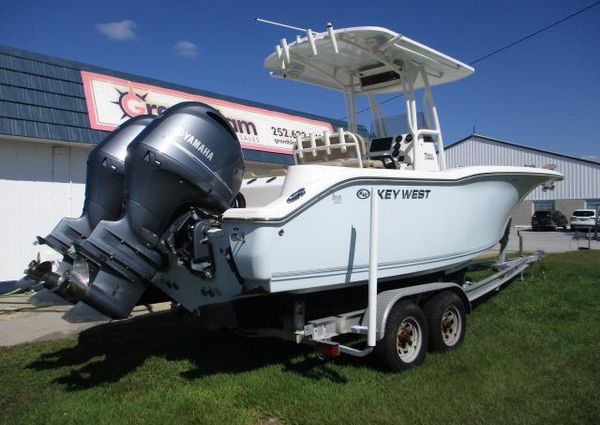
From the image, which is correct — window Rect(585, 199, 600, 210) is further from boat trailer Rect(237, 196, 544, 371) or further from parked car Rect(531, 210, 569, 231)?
boat trailer Rect(237, 196, 544, 371)

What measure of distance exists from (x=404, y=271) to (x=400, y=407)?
1491 mm

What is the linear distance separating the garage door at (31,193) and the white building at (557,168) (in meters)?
36.0

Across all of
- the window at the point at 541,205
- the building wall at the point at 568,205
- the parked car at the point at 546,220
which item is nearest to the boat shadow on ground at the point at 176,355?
the parked car at the point at 546,220

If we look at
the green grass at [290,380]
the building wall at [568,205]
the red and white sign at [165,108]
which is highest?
the red and white sign at [165,108]

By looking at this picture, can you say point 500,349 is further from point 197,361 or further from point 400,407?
point 197,361

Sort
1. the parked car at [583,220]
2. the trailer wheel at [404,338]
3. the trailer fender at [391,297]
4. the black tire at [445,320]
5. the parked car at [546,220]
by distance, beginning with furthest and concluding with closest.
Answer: the parked car at [546,220] → the parked car at [583,220] → the black tire at [445,320] → the trailer wheel at [404,338] → the trailer fender at [391,297]

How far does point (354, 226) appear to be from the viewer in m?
4.59

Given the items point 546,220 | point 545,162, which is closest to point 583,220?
point 546,220

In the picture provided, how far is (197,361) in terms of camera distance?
17.7 ft

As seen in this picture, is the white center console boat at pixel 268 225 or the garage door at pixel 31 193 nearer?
the white center console boat at pixel 268 225

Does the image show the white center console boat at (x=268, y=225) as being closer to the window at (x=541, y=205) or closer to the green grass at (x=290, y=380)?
the green grass at (x=290, y=380)

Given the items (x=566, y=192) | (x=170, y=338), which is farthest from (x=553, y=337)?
(x=566, y=192)

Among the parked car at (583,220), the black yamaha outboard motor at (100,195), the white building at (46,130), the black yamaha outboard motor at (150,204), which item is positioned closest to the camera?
the black yamaha outboard motor at (150,204)

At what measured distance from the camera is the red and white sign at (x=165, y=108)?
9.88 m
